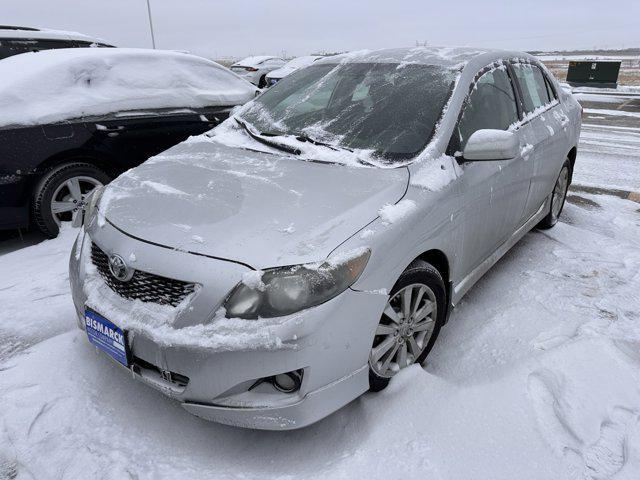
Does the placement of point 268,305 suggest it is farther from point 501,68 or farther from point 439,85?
point 501,68

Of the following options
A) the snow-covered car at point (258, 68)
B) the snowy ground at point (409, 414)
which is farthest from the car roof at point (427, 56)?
the snow-covered car at point (258, 68)

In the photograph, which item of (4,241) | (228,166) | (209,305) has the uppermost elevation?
(228,166)

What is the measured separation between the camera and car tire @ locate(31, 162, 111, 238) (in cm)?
372

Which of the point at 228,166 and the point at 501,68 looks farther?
the point at 501,68

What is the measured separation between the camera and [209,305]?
1.72 m

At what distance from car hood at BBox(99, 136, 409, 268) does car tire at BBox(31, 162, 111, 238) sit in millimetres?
1588

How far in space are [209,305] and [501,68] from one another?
2.60 meters

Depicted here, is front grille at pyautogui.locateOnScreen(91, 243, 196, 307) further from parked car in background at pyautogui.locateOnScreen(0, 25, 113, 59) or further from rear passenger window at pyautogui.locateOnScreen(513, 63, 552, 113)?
parked car in background at pyautogui.locateOnScreen(0, 25, 113, 59)

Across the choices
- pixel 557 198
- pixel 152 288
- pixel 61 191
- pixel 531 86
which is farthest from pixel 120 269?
pixel 557 198

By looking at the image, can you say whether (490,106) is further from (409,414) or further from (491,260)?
(409,414)

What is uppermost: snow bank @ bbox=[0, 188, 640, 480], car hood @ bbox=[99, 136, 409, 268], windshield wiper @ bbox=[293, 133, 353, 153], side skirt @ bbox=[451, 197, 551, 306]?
windshield wiper @ bbox=[293, 133, 353, 153]

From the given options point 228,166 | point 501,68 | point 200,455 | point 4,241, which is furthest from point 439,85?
point 4,241

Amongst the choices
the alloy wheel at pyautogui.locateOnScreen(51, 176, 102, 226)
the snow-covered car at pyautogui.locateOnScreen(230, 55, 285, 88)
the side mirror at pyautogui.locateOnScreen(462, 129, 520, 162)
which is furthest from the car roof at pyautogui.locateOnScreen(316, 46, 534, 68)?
the snow-covered car at pyautogui.locateOnScreen(230, 55, 285, 88)

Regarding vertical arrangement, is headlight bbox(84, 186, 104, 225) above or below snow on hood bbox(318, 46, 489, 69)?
below
